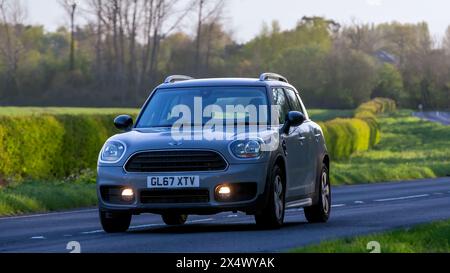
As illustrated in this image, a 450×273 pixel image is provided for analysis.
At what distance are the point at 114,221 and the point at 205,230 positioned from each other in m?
1.08

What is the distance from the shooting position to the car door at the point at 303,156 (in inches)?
647

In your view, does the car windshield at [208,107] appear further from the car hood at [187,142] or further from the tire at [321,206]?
the tire at [321,206]

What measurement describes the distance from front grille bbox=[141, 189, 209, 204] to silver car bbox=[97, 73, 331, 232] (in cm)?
1

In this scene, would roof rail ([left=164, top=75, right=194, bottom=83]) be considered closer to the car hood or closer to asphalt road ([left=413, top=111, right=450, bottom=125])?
the car hood

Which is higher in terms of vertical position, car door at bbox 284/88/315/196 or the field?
car door at bbox 284/88/315/196

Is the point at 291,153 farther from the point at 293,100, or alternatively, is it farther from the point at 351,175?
the point at 351,175

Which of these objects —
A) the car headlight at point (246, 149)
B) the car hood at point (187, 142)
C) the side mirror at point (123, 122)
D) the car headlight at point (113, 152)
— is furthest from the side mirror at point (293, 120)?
the car headlight at point (113, 152)

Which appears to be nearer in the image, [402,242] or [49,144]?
[402,242]

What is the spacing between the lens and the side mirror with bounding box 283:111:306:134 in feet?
52.5

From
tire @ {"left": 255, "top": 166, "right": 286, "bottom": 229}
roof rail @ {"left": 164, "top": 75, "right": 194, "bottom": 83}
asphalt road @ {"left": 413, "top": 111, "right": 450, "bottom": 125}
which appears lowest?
asphalt road @ {"left": 413, "top": 111, "right": 450, "bottom": 125}

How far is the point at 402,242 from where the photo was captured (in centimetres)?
1267

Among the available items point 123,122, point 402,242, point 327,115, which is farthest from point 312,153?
point 327,115

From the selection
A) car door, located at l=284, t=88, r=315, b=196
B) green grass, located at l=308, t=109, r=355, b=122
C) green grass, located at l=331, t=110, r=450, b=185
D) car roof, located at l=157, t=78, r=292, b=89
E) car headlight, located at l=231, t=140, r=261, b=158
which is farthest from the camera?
green grass, located at l=308, t=109, r=355, b=122

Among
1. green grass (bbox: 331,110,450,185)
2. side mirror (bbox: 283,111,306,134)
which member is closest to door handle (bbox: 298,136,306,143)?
side mirror (bbox: 283,111,306,134)
